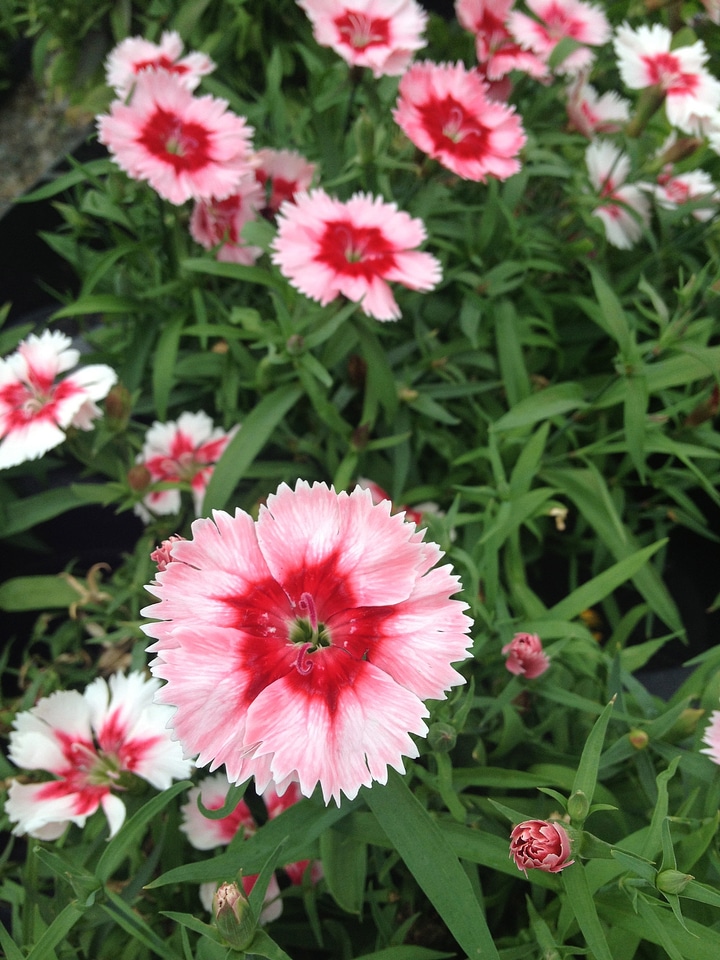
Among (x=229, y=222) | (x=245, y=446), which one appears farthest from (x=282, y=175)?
(x=245, y=446)

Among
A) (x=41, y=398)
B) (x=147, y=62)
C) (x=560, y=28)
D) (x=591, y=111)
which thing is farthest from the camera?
(x=591, y=111)

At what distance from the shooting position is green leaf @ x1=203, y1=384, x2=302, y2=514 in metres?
1.10

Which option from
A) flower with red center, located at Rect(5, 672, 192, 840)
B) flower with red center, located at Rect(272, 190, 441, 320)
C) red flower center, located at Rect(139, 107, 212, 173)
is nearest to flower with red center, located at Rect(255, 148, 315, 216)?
red flower center, located at Rect(139, 107, 212, 173)

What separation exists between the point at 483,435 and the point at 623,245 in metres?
→ 0.48

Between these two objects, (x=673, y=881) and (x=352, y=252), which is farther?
(x=352, y=252)

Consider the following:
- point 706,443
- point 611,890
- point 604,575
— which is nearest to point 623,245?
point 706,443

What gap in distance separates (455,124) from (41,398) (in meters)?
0.82

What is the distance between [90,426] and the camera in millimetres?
1071

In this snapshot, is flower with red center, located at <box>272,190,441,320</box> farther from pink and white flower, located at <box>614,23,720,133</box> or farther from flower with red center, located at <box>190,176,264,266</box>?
pink and white flower, located at <box>614,23,720,133</box>

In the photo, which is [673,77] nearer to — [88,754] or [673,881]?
[673,881]

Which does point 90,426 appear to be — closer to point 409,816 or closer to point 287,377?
point 287,377

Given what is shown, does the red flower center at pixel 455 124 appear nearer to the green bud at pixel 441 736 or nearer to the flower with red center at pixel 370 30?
the flower with red center at pixel 370 30

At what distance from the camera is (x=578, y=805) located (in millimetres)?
618

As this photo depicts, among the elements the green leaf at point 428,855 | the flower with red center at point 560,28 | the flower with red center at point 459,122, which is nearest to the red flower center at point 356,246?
the flower with red center at point 459,122
